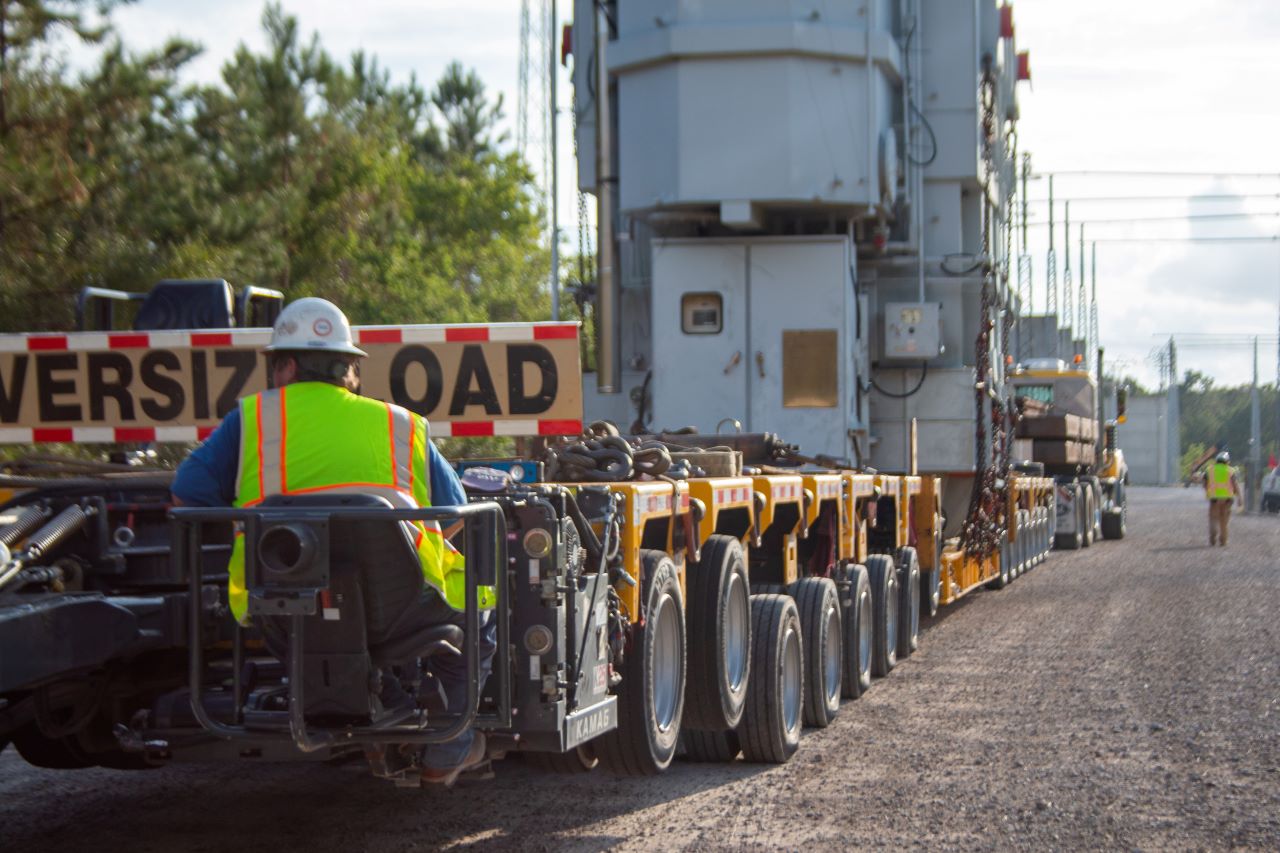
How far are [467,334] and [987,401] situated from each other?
932 cm

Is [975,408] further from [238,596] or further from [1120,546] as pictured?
[1120,546]

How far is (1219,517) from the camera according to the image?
3011cm

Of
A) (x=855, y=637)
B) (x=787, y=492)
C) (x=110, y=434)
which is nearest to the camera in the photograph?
(x=110, y=434)

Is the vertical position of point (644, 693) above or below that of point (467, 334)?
below

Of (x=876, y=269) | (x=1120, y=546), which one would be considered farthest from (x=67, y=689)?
(x=1120, y=546)

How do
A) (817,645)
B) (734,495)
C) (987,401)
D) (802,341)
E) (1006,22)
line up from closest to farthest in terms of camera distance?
(734,495) → (817,645) → (802,341) → (987,401) → (1006,22)

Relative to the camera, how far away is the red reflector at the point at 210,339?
24.3 ft

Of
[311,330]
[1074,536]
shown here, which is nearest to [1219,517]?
[1074,536]

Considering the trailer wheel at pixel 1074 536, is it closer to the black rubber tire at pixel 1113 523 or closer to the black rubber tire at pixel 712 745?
the black rubber tire at pixel 1113 523

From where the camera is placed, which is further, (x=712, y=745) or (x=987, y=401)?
(x=987, y=401)

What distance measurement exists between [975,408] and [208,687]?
→ 1010 centimetres

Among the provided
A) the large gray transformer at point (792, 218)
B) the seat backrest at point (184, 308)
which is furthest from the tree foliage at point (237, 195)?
the seat backrest at point (184, 308)

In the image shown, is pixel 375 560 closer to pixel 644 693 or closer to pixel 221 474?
pixel 221 474

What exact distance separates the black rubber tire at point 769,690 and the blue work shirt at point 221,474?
3284 millimetres
